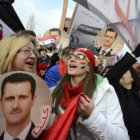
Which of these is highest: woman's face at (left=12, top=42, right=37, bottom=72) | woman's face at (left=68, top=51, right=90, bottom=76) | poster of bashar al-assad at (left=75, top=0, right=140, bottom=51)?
poster of bashar al-assad at (left=75, top=0, right=140, bottom=51)

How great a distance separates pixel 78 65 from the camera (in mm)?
1699

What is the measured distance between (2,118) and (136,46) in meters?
1.38

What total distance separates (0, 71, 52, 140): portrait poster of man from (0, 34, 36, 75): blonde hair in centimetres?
35

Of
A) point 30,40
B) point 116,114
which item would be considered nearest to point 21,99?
point 30,40

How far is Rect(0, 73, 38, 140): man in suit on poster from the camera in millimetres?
820

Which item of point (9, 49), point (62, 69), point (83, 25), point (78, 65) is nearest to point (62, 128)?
point (9, 49)

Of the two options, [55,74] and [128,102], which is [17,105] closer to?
[128,102]

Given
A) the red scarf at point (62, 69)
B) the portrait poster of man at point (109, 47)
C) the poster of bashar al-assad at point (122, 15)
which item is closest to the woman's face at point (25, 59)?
the poster of bashar al-assad at point (122, 15)

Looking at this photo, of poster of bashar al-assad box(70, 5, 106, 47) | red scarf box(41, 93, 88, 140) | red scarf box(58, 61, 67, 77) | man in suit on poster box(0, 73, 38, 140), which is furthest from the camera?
poster of bashar al-assad box(70, 5, 106, 47)

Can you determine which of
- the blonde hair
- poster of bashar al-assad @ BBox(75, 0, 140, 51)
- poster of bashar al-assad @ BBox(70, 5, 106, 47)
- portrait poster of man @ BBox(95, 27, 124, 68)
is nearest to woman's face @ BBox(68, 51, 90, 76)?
poster of bashar al-assad @ BBox(75, 0, 140, 51)

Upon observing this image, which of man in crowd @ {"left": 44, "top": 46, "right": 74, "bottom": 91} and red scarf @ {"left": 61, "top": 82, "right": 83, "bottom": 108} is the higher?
red scarf @ {"left": 61, "top": 82, "right": 83, "bottom": 108}

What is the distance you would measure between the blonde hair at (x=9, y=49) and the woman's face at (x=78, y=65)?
1.79 feet

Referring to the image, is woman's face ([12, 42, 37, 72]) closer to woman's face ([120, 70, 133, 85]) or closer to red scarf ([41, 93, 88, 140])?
red scarf ([41, 93, 88, 140])

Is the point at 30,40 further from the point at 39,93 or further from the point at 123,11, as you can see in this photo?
the point at 123,11
